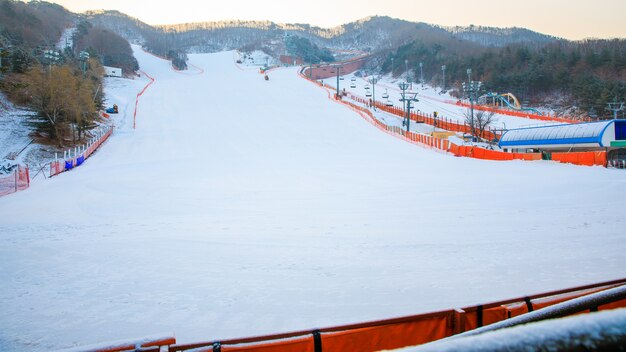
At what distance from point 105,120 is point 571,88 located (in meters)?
77.5

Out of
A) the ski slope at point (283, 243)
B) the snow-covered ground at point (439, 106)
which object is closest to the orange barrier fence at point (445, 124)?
the snow-covered ground at point (439, 106)

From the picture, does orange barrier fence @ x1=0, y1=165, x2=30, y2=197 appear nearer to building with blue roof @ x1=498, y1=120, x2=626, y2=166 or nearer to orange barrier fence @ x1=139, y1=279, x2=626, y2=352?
orange barrier fence @ x1=139, y1=279, x2=626, y2=352

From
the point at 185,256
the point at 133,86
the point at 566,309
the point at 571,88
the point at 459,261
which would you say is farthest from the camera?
the point at 571,88

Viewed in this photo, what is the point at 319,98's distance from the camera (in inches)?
2100

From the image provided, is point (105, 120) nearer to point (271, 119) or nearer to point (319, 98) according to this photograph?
point (271, 119)

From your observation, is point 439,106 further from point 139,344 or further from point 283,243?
point 139,344

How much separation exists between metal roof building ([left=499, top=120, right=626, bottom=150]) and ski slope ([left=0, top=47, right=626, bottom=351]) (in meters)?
6.67

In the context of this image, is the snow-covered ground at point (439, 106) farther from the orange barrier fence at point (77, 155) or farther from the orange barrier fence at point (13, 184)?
the orange barrier fence at point (13, 184)

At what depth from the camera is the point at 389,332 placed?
392cm

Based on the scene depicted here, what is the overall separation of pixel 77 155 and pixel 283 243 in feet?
69.5

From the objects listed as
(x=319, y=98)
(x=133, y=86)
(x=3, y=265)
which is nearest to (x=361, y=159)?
(x=3, y=265)

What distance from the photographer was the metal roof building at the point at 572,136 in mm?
24188

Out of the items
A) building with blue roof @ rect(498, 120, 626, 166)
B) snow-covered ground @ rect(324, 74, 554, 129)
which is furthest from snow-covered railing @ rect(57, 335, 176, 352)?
snow-covered ground @ rect(324, 74, 554, 129)

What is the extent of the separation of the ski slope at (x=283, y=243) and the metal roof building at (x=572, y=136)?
21.9ft
